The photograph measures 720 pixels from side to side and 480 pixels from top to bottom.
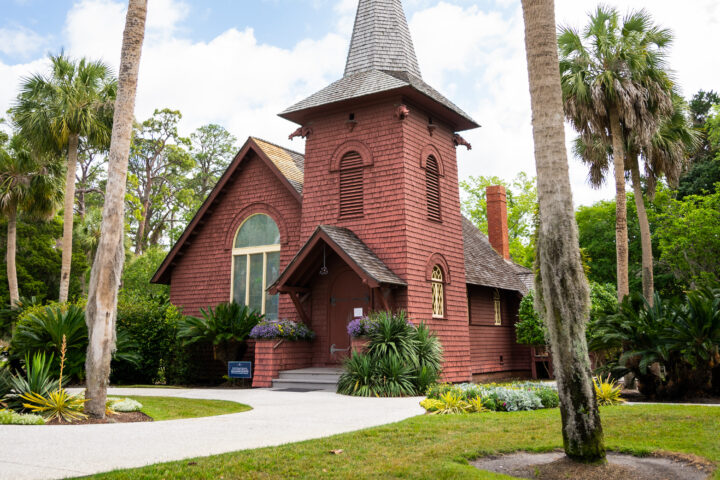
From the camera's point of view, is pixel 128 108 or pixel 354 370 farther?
pixel 354 370

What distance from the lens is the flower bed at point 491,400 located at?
999 cm

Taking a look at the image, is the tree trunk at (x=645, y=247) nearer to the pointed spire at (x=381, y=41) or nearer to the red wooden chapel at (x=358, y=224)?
the red wooden chapel at (x=358, y=224)

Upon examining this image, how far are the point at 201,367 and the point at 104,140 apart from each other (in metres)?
9.49

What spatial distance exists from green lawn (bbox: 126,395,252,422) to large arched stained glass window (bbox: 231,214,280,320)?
662 centimetres

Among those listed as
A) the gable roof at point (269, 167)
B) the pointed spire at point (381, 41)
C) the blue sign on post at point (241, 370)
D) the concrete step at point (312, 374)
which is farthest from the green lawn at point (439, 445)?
the pointed spire at point (381, 41)

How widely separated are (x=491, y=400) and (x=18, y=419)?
7376 mm

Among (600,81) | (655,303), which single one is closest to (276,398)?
(655,303)

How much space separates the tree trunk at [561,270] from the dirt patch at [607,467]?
6.7 inches

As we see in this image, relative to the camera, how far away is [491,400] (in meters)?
10.2

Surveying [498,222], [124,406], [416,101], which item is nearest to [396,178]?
[416,101]

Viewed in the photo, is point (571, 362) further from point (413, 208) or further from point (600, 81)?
point (600, 81)

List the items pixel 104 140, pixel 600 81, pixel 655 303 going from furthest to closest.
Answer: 1. pixel 104 140
2. pixel 600 81
3. pixel 655 303

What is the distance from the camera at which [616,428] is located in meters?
7.58

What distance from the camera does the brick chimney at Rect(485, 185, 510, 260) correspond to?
25781 mm
